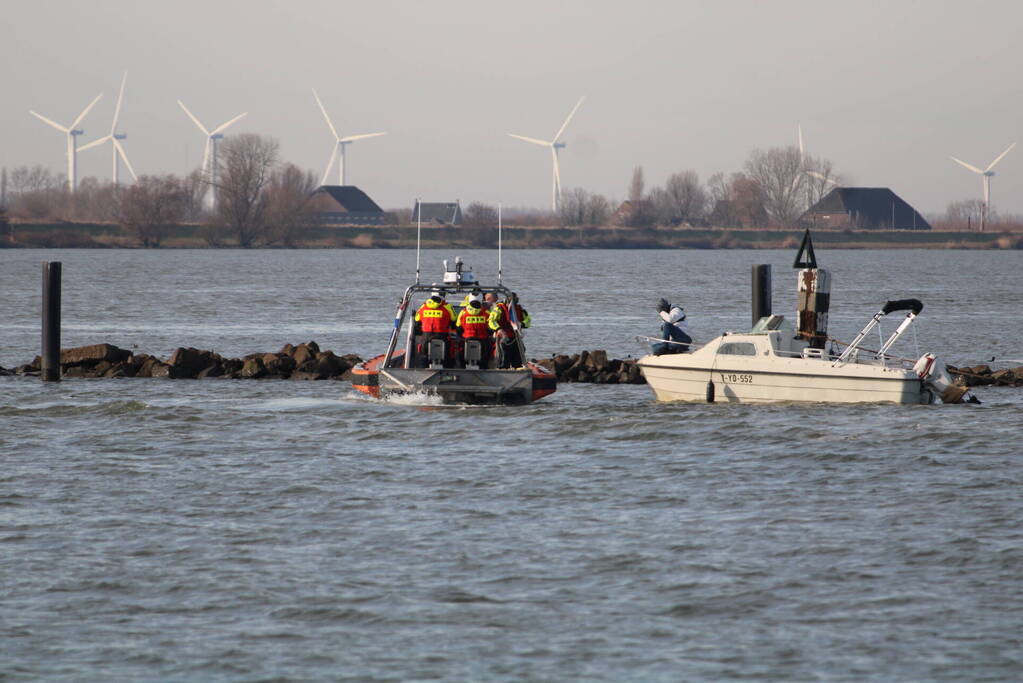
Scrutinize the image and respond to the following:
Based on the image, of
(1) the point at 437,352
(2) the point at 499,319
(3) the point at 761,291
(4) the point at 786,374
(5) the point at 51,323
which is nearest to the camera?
(2) the point at 499,319

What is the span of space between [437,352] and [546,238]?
535ft

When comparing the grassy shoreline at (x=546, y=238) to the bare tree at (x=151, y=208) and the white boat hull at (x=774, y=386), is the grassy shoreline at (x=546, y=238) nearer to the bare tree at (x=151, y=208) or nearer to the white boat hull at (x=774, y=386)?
the bare tree at (x=151, y=208)

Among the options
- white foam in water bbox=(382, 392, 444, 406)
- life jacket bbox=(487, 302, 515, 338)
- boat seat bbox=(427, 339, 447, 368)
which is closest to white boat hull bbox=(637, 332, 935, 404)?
life jacket bbox=(487, 302, 515, 338)

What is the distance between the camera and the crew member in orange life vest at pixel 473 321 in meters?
24.8

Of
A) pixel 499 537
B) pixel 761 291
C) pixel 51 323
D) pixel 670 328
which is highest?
pixel 761 291

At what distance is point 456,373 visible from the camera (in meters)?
24.5

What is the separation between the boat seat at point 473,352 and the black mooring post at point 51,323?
10580 mm

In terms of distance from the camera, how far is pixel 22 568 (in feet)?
46.6

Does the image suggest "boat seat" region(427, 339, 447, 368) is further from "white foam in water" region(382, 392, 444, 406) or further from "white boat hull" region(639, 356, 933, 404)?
"white boat hull" region(639, 356, 933, 404)

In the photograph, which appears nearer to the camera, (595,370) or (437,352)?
(437,352)

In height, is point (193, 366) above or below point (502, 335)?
below

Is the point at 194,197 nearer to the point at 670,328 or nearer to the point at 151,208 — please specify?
the point at 151,208

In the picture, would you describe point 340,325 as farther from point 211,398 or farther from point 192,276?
point 192,276

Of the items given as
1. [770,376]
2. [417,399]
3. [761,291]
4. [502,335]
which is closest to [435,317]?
[502,335]
